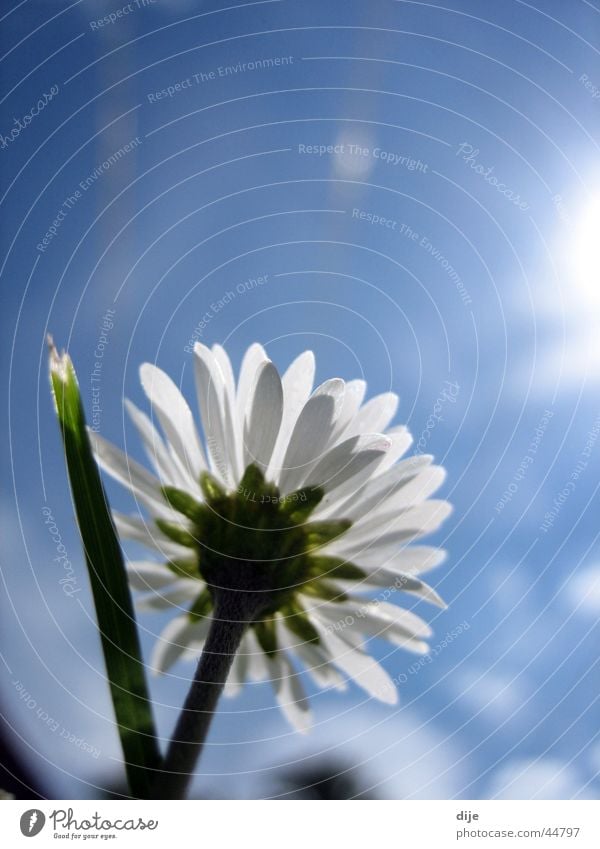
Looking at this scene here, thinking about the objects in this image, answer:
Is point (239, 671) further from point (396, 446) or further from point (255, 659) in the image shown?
point (396, 446)

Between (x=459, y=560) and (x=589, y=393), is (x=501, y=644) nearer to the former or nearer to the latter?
(x=459, y=560)

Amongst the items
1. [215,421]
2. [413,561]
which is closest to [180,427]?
[215,421]

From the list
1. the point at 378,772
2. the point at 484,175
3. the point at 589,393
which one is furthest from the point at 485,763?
the point at 484,175

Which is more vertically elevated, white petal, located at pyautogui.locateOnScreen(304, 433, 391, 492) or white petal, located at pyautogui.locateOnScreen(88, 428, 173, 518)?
white petal, located at pyautogui.locateOnScreen(304, 433, 391, 492)
